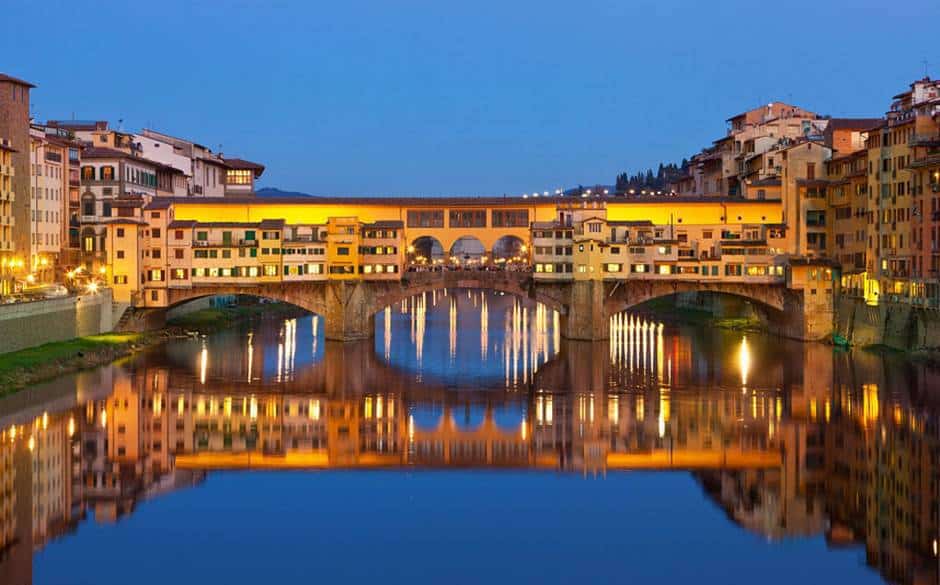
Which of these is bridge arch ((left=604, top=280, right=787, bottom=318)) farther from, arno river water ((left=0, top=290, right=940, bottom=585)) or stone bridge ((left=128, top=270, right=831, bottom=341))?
arno river water ((left=0, top=290, right=940, bottom=585))

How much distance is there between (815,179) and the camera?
2392 inches

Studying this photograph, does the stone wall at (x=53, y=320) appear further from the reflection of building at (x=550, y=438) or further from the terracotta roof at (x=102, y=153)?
the terracotta roof at (x=102, y=153)

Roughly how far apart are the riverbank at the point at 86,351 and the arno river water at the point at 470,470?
985 mm

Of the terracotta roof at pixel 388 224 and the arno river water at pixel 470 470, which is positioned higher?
the terracotta roof at pixel 388 224

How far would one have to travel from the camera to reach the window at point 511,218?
204ft

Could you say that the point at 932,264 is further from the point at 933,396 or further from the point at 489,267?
the point at 489,267

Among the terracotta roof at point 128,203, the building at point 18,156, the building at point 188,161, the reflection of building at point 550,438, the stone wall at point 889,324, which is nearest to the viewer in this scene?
the reflection of building at point 550,438

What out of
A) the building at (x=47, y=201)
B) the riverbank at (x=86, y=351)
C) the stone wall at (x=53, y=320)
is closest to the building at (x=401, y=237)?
the building at (x=47, y=201)

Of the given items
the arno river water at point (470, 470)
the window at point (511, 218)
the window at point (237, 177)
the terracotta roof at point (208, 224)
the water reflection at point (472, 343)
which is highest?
the window at point (237, 177)

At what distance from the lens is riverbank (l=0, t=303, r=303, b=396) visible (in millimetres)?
39438

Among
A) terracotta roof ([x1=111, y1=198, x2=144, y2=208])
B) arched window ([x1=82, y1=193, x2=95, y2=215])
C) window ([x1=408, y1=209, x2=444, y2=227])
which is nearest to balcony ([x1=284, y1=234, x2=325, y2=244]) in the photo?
window ([x1=408, y1=209, x2=444, y2=227])

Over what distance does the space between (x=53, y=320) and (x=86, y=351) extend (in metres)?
1.67

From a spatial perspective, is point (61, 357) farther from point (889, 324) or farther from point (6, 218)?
point (889, 324)

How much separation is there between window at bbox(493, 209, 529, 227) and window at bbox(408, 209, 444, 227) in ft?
8.74
